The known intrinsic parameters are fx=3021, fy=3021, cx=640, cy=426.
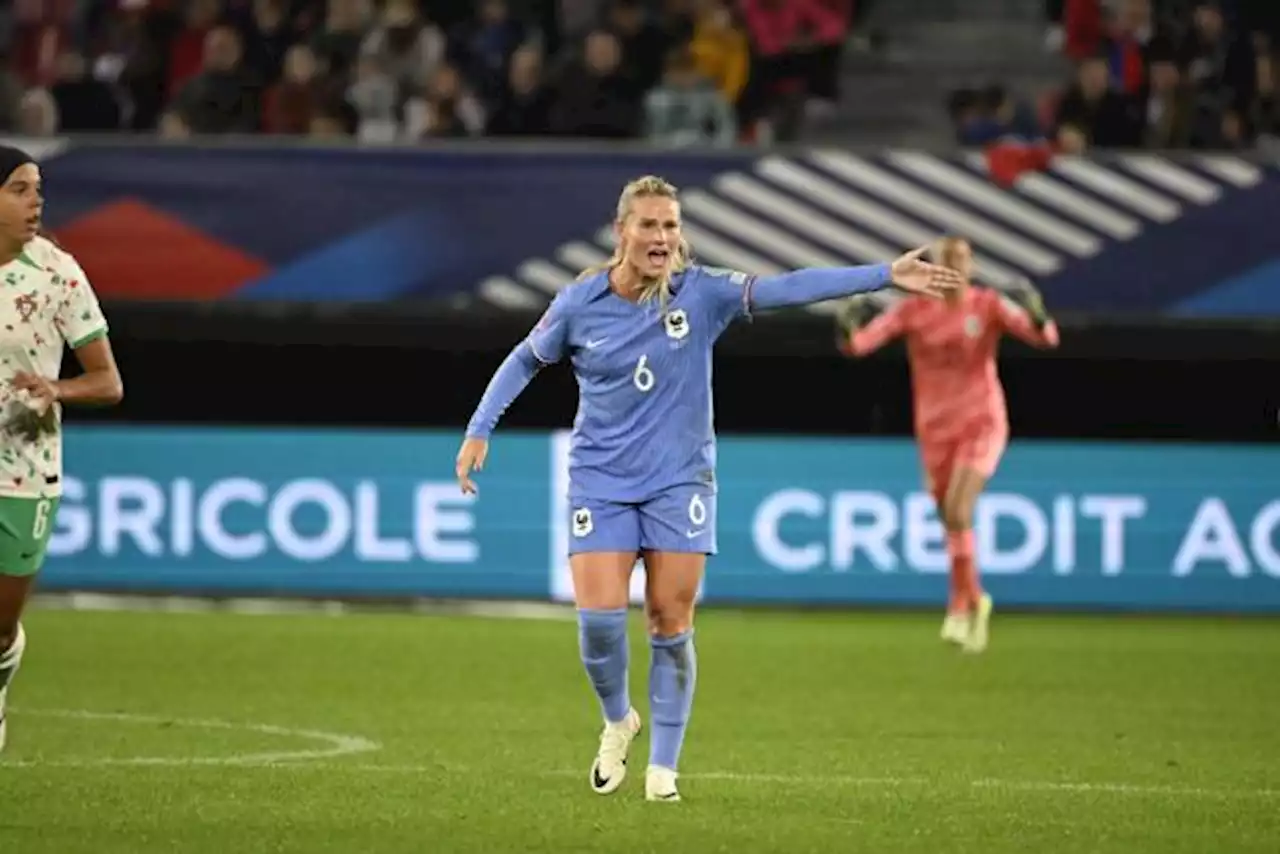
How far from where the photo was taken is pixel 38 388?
10.7 m

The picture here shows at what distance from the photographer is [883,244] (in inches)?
805

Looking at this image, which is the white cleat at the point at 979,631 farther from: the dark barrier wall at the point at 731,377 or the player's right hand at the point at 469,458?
the player's right hand at the point at 469,458

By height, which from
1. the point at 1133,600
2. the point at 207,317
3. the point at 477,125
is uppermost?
the point at 477,125

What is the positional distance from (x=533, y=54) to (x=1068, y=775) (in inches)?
436

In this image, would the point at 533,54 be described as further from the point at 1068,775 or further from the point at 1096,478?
the point at 1068,775

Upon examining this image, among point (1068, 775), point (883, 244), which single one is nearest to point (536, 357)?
point (1068, 775)

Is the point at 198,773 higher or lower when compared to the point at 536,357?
lower

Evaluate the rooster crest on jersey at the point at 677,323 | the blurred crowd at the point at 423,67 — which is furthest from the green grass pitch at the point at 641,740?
the blurred crowd at the point at 423,67

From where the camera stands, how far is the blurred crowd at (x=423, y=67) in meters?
21.5

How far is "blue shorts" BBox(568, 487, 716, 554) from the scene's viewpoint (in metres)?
10.4

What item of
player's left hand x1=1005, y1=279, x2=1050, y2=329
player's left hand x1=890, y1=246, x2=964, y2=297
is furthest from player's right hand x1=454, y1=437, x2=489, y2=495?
player's left hand x1=1005, y1=279, x2=1050, y2=329

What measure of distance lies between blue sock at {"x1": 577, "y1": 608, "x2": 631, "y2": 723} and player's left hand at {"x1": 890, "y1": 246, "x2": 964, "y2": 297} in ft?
Answer: 5.23

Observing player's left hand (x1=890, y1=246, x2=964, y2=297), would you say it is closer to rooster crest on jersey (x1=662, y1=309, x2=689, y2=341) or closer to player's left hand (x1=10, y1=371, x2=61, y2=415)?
rooster crest on jersey (x1=662, y1=309, x2=689, y2=341)

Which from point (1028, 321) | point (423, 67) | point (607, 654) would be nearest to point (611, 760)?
point (607, 654)
